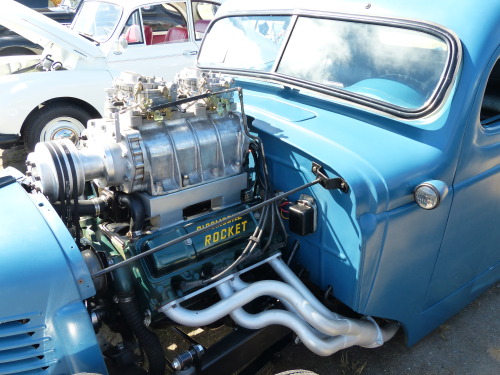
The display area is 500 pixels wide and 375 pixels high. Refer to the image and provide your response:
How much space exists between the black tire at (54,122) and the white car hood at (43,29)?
28.1 inches

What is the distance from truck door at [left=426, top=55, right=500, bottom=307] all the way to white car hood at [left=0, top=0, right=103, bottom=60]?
4708mm

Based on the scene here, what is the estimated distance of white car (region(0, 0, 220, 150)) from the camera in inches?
208

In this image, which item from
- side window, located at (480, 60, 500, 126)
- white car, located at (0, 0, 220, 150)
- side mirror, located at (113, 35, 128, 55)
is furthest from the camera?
side mirror, located at (113, 35, 128, 55)

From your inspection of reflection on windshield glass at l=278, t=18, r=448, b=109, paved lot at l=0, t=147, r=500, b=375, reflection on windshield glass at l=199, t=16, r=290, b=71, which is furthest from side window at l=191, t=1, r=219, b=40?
paved lot at l=0, t=147, r=500, b=375

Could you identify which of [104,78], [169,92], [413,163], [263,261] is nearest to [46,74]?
[104,78]

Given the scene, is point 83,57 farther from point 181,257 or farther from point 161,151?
point 181,257

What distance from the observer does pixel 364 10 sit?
261 cm

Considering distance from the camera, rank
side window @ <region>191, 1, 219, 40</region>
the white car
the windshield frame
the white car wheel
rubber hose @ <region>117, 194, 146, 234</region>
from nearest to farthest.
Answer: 1. rubber hose @ <region>117, 194, 146, 234</region>
2. the windshield frame
3. the white car
4. the white car wheel
5. side window @ <region>191, 1, 219, 40</region>

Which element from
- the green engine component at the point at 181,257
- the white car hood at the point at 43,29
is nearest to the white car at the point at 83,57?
the white car hood at the point at 43,29

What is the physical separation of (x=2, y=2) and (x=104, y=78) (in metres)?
1.39

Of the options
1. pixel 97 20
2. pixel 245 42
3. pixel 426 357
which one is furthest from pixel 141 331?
pixel 97 20

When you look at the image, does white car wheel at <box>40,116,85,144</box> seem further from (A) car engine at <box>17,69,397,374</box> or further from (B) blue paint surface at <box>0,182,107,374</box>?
(B) blue paint surface at <box>0,182,107,374</box>

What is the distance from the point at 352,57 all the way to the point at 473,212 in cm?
104

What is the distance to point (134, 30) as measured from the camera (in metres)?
6.04
